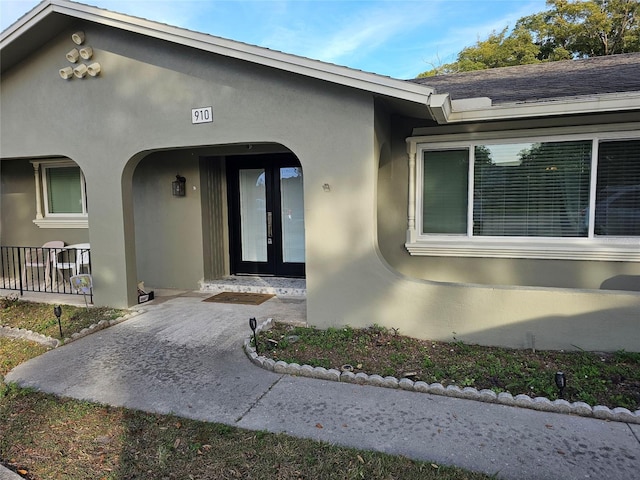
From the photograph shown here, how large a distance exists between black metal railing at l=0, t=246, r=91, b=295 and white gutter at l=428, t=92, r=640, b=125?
648 centimetres

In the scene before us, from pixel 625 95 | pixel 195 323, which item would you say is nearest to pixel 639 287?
pixel 625 95

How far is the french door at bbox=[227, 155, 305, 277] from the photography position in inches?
314

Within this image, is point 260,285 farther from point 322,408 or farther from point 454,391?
point 454,391

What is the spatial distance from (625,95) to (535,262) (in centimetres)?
235

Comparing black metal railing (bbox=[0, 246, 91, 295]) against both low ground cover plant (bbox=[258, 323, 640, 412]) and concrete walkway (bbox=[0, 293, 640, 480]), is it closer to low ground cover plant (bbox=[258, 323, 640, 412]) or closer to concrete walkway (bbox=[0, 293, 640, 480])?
concrete walkway (bbox=[0, 293, 640, 480])

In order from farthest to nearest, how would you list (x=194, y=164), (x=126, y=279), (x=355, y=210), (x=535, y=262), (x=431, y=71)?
1. (x=431, y=71)
2. (x=194, y=164)
3. (x=126, y=279)
4. (x=535, y=262)
5. (x=355, y=210)

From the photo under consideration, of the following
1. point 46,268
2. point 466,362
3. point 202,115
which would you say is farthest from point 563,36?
point 46,268

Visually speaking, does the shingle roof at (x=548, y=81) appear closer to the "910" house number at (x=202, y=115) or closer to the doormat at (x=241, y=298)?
the "910" house number at (x=202, y=115)

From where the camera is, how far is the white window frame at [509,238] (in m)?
5.44

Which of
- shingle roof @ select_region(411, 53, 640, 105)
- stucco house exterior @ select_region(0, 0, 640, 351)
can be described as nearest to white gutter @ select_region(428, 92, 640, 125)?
stucco house exterior @ select_region(0, 0, 640, 351)

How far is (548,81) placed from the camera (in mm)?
6305

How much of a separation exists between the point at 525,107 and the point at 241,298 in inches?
201

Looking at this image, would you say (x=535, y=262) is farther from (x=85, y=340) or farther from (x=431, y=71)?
(x=431, y=71)

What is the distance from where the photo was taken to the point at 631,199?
217 inches
